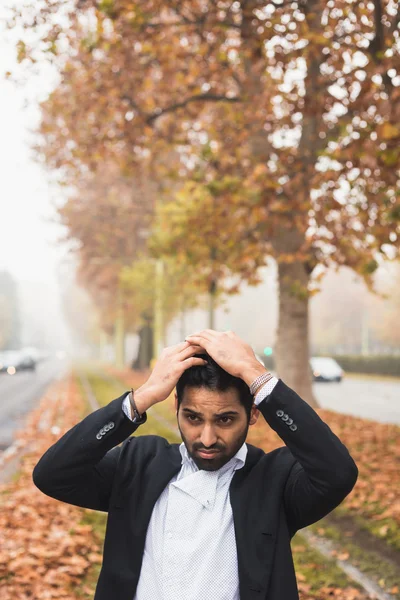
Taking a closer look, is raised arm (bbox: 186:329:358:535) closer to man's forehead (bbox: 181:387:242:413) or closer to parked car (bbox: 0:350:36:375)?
man's forehead (bbox: 181:387:242:413)

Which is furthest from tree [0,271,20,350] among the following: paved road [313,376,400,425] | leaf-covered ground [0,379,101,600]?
leaf-covered ground [0,379,101,600]

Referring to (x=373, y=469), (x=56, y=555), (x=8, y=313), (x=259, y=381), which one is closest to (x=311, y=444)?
(x=259, y=381)

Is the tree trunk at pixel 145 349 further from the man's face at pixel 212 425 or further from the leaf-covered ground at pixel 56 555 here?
the man's face at pixel 212 425

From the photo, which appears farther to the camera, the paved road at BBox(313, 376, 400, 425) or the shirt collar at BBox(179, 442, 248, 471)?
the paved road at BBox(313, 376, 400, 425)

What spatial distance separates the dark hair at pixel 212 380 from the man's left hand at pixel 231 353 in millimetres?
52

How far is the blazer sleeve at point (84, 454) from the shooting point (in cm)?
223

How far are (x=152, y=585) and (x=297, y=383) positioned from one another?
1284 centimetres

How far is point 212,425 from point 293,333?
41.5 ft

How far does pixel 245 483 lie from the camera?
7.45 feet

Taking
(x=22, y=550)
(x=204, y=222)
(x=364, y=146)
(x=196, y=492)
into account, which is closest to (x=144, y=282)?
(x=204, y=222)

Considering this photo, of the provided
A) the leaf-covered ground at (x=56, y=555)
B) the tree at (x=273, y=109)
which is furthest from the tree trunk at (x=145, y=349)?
the leaf-covered ground at (x=56, y=555)

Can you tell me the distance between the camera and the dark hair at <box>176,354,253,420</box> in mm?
2248

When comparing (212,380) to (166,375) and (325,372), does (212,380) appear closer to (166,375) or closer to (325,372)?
(166,375)

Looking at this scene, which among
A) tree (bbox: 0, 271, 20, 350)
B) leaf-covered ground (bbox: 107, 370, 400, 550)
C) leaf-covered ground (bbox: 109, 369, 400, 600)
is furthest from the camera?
tree (bbox: 0, 271, 20, 350)
